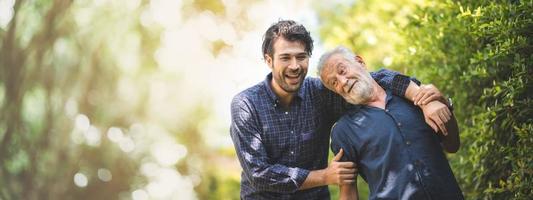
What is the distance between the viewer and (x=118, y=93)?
912 centimetres

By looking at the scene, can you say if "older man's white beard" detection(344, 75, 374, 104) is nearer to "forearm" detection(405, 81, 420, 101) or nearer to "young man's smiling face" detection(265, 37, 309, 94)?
"forearm" detection(405, 81, 420, 101)

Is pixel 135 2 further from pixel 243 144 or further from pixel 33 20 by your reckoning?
pixel 243 144

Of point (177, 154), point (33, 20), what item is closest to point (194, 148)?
point (177, 154)

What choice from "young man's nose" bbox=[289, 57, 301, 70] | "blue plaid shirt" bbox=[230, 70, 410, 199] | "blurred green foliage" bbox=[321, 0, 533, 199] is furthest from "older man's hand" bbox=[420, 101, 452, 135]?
"blurred green foliage" bbox=[321, 0, 533, 199]

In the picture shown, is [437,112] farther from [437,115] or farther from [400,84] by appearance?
[400,84]

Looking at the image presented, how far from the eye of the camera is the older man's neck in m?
2.58

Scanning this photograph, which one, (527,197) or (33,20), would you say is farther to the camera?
(33,20)

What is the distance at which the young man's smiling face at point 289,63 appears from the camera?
2770mm

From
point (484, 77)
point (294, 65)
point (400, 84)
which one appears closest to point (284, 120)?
point (294, 65)

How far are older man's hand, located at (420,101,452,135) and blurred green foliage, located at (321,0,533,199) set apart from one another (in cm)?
75

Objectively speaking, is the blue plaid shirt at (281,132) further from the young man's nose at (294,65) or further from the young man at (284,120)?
the young man's nose at (294,65)

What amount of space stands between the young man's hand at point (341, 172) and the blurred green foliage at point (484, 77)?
99 centimetres

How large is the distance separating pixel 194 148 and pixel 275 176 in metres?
7.35

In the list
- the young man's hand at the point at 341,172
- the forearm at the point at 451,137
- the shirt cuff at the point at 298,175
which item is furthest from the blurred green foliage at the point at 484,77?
the shirt cuff at the point at 298,175
